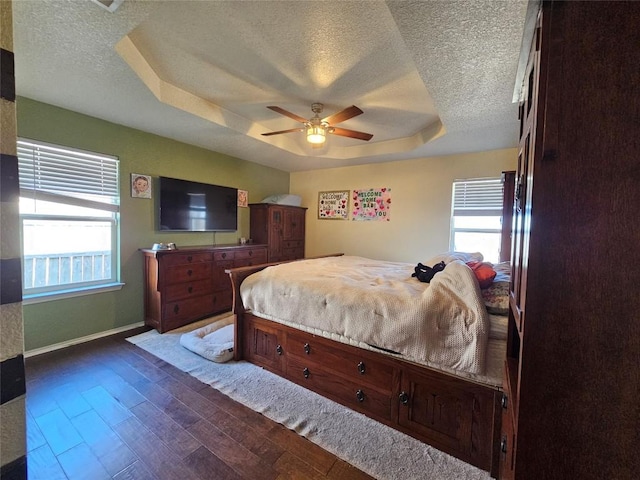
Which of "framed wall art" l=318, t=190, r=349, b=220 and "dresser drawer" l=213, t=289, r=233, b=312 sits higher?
"framed wall art" l=318, t=190, r=349, b=220

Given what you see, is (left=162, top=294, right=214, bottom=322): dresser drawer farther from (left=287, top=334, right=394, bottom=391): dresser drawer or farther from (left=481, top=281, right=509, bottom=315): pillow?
(left=481, top=281, right=509, bottom=315): pillow

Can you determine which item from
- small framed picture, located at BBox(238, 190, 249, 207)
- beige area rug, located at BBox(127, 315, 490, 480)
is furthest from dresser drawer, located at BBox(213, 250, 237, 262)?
beige area rug, located at BBox(127, 315, 490, 480)

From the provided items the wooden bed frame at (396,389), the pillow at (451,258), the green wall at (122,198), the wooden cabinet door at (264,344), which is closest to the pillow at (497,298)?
the wooden bed frame at (396,389)

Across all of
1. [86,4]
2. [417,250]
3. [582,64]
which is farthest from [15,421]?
[417,250]

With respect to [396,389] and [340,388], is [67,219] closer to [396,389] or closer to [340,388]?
[340,388]

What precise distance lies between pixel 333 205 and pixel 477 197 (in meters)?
2.34

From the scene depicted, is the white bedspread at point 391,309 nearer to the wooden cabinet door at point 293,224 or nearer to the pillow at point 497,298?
the pillow at point 497,298

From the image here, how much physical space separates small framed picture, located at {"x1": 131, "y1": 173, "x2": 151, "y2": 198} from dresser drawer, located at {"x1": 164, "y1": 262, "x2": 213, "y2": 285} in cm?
99

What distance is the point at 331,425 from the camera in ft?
5.62

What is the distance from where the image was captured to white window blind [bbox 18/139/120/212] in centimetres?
247

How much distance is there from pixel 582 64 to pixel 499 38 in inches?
51.0

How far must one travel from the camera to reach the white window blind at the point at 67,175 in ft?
8.11

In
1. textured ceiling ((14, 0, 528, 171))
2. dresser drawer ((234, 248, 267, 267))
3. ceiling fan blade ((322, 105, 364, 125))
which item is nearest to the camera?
textured ceiling ((14, 0, 528, 171))

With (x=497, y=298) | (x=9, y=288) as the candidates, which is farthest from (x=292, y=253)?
(x=9, y=288)
